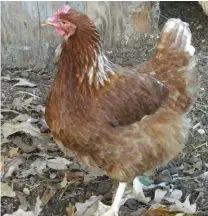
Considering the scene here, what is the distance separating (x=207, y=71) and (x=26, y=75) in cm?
137

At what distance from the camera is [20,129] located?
11.9ft

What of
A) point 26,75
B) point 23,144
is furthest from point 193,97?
point 26,75

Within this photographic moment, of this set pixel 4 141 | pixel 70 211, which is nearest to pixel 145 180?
pixel 70 211

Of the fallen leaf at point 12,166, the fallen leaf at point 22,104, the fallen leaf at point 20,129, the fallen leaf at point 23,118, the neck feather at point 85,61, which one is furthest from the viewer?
the fallen leaf at point 22,104

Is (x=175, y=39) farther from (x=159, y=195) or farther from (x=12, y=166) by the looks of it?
(x=12, y=166)

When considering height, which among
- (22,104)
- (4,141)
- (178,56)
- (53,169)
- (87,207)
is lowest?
(87,207)

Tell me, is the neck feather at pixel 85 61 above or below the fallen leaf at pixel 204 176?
above

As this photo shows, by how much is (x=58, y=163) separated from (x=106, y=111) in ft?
2.50

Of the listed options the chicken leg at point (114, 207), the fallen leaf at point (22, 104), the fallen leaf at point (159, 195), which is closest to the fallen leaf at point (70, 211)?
the chicken leg at point (114, 207)

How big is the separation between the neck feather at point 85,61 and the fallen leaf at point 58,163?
75cm

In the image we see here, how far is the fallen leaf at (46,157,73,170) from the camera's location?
3.43 m

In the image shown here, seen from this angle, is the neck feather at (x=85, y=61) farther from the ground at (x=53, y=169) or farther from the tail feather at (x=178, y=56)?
the ground at (x=53, y=169)

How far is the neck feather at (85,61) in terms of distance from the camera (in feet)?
9.10

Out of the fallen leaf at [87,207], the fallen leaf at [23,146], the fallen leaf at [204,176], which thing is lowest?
the fallen leaf at [87,207]
